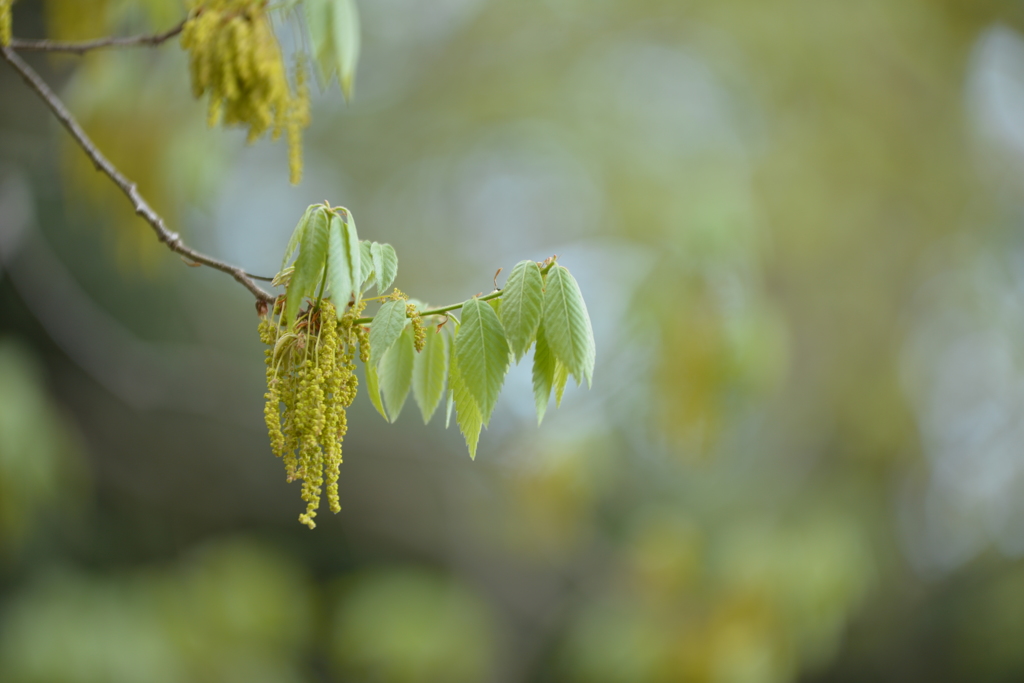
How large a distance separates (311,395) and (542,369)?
381mm

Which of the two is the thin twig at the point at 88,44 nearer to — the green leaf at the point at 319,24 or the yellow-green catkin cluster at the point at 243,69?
the yellow-green catkin cluster at the point at 243,69

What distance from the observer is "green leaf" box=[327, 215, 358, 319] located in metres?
1.04

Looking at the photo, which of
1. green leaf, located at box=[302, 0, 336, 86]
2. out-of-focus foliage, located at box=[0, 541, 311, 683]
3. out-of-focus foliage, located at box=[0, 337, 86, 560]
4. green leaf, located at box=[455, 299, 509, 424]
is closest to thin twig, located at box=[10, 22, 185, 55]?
green leaf, located at box=[302, 0, 336, 86]

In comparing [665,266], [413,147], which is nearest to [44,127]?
[413,147]

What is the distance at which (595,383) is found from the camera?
554cm

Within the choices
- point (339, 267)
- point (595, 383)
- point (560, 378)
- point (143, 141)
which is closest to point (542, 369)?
point (560, 378)

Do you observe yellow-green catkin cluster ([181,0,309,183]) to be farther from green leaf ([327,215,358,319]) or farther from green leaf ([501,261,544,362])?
green leaf ([501,261,544,362])

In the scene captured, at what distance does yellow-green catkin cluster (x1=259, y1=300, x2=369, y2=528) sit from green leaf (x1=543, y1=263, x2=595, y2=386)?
308 millimetres

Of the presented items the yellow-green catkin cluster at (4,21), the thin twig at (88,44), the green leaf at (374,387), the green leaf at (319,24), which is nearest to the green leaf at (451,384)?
the green leaf at (374,387)

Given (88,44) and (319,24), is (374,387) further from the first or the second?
(88,44)

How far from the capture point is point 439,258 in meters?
6.40

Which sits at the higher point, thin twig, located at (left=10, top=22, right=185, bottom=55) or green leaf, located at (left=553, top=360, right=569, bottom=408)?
thin twig, located at (left=10, top=22, right=185, bottom=55)

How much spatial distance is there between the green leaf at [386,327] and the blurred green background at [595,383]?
117 inches

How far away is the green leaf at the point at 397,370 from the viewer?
1269 millimetres
